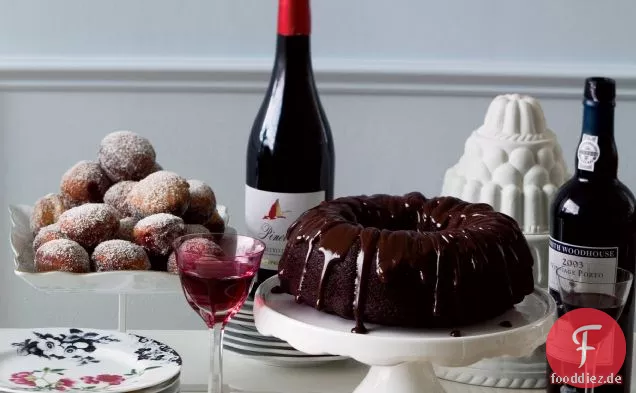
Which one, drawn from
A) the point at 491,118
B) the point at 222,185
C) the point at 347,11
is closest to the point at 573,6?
the point at 347,11

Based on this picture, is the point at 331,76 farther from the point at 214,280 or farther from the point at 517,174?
the point at 214,280

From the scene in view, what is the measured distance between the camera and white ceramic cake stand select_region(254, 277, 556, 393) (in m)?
0.95

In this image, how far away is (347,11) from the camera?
237 cm

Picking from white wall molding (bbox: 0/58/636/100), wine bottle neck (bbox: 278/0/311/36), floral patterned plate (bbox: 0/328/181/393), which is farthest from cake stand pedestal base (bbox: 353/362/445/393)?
white wall molding (bbox: 0/58/636/100)

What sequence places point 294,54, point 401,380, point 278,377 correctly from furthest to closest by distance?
point 294,54
point 278,377
point 401,380

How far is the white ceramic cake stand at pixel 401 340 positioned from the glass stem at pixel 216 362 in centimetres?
5

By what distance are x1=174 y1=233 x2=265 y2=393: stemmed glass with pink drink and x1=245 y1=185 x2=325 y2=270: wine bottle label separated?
169 millimetres

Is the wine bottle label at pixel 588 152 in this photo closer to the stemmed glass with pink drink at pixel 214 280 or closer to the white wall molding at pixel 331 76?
the stemmed glass with pink drink at pixel 214 280

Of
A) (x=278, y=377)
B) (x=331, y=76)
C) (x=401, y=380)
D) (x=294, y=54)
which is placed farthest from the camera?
(x=331, y=76)

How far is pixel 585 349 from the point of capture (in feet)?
3.38

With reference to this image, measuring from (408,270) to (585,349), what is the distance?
21 centimetres

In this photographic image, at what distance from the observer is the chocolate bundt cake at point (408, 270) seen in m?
0.98

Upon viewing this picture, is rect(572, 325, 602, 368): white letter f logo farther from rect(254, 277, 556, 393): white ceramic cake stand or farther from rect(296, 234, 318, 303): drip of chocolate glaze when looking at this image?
rect(296, 234, 318, 303): drip of chocolate glaze

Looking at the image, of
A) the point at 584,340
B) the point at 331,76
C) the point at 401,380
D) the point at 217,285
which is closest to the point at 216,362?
the point at 217,285
